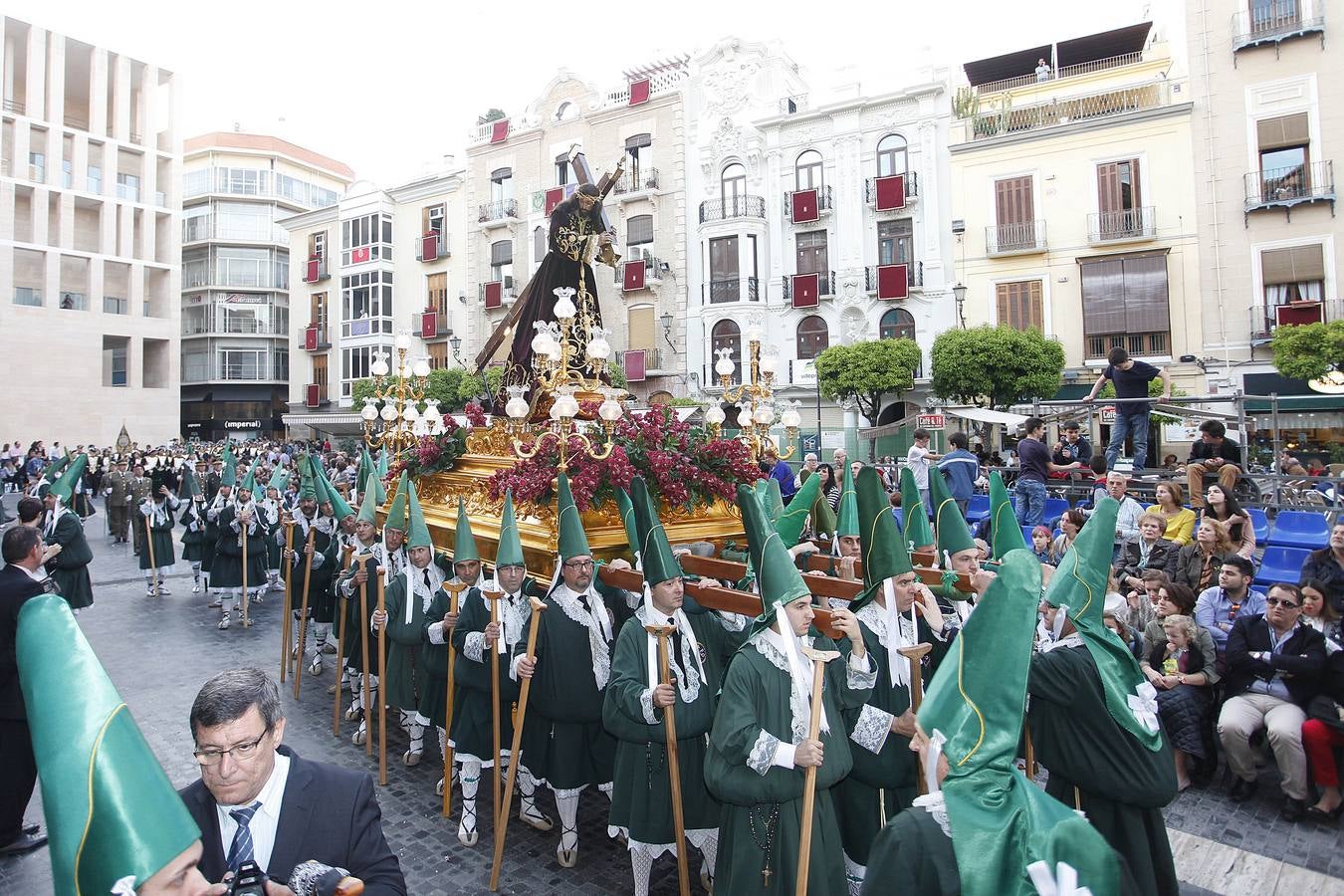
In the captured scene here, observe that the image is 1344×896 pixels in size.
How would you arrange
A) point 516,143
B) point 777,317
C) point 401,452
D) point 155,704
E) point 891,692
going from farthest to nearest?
point 516,143 < point 777,317 < point 401,452 < point 155,704 < point 891,692

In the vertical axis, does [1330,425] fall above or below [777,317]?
below

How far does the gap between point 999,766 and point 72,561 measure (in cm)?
924

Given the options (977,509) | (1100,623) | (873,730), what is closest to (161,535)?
(873,730)

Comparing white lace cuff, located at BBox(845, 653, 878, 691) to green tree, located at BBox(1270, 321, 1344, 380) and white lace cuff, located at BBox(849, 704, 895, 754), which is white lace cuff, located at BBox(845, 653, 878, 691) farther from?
green tree, located at BBox(1270, 321, 1344, 380)

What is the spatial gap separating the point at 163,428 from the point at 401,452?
36.2 m

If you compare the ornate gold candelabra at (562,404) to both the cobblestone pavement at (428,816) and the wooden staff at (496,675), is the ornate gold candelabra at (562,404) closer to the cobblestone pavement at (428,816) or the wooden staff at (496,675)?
the wooden staff at (496,675)

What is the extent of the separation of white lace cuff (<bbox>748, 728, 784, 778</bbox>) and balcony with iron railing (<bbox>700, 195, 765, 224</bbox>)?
2620cm

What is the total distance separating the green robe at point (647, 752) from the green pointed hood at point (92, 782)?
2.68 m

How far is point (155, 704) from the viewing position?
25.0ft

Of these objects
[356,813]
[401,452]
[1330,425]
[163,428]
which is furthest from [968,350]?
[163,428]

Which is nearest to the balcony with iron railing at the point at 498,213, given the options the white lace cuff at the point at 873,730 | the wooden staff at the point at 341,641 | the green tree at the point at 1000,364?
the green tree at the point at 1000,364

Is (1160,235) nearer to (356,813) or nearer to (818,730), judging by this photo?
(818,730)

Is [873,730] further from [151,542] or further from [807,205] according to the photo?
[807,205]

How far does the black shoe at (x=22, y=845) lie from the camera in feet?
16.7
